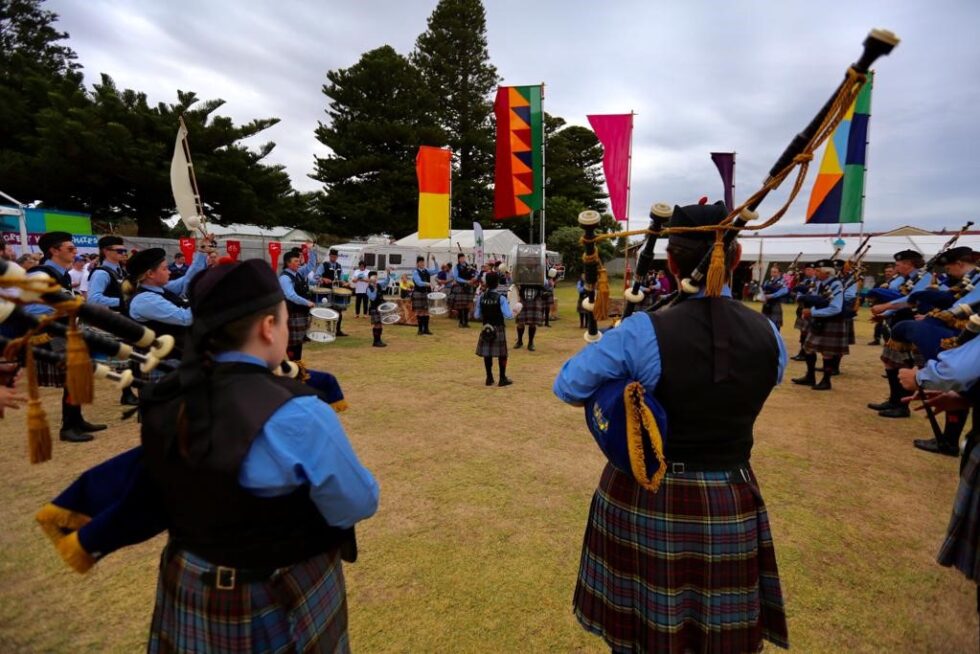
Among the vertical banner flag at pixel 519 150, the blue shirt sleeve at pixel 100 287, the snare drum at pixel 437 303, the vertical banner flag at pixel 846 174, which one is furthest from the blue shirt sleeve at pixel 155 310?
the vertical banner flag at pixel 846 174

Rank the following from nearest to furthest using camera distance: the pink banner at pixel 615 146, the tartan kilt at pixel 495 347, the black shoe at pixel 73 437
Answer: the black shoe at pixel 73 437 < the tartan kilt at pixel 495 347 < the pink banner at pixel 615 146

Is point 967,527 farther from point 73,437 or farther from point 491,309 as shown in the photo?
→ point 73,437

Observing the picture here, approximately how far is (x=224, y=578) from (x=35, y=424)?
692 millimetres

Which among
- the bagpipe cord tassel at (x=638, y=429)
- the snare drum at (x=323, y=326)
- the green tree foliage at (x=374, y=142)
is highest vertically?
the green tree foliage at (x=374, y=142)

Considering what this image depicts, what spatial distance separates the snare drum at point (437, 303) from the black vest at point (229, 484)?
12.4 metres

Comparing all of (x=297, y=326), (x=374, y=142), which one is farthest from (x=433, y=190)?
(x=374, y=142)

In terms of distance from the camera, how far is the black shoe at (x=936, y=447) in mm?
5207

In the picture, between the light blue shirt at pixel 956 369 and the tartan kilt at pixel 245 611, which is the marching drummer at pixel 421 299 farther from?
the tartan kilt at pixel 245 611

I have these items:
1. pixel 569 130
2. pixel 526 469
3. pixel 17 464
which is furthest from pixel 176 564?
pixel 569 130

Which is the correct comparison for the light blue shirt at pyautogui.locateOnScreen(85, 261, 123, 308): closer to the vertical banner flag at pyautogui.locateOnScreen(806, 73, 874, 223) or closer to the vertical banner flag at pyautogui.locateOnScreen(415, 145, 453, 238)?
the vertical banner flag at pyautogui.locateOnScreen(415, 145, 453, 238)

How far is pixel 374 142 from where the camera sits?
31.6m

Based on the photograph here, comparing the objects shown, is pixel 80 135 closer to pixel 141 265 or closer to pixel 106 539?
pixel 141 265

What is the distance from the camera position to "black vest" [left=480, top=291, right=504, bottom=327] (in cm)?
738

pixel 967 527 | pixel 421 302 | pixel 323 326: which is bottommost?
pixel 323 326
